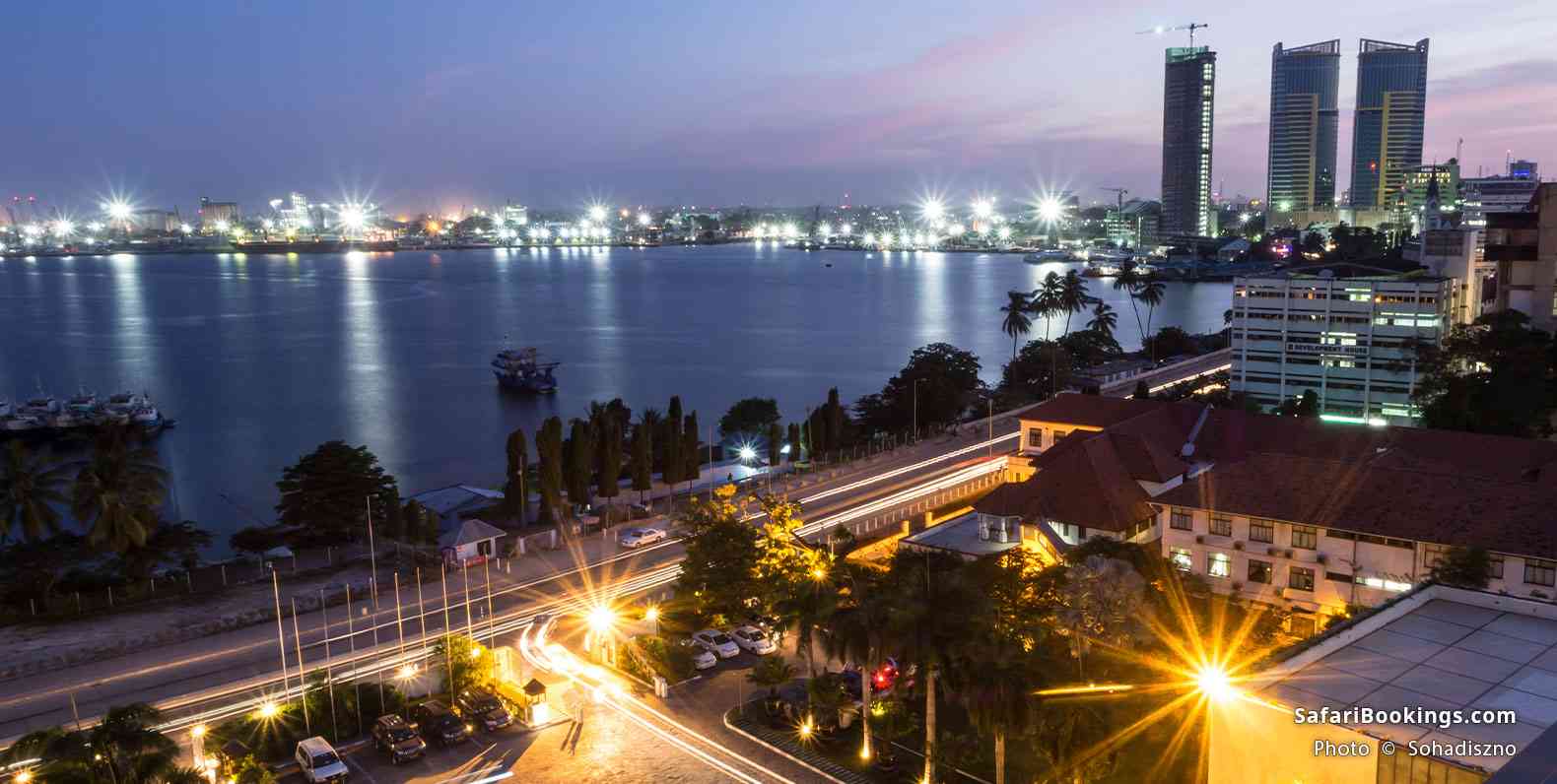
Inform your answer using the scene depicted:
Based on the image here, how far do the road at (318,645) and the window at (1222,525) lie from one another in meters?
8.28

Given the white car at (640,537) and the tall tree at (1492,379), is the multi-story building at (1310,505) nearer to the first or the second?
the white car at (640,537)

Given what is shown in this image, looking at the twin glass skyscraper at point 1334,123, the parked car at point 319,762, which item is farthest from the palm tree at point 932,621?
the twin glass skyscraper at point 1334,123

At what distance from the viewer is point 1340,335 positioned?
35594mm

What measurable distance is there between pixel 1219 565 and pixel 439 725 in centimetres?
1164

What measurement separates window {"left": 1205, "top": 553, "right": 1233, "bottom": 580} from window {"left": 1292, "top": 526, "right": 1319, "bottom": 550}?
40.1 inches

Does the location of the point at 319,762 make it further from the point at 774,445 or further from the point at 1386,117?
the point at 1386,117

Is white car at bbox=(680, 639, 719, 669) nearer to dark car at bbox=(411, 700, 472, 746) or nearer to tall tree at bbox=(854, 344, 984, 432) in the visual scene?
dark car at bbox=(411, 700, 472, 746)

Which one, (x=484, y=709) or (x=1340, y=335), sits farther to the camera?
(x=1340, y=335)

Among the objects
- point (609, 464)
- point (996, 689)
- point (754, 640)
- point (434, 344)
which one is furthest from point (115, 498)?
point (434, 344)

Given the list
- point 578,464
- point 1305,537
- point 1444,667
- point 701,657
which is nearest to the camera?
point 1444,667

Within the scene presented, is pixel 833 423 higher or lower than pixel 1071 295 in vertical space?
lower

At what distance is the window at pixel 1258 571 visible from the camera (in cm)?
1606

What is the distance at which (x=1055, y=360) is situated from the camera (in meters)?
46.4

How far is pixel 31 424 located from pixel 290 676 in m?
38.9
